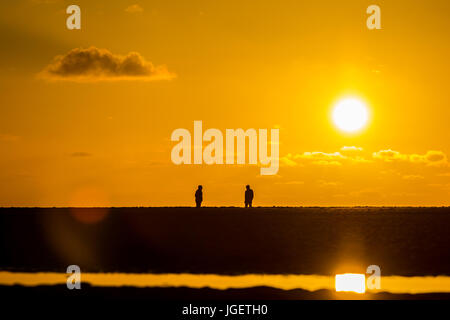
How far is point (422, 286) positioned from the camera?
25484mm

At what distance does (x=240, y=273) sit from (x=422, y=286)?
582 cm

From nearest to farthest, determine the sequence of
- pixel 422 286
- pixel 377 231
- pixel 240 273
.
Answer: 1. pixel 422 286
2. pixel 240 273
3. pixel 377 231

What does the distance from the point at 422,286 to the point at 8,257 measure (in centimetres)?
1487

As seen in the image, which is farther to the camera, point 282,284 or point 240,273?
point 240,273

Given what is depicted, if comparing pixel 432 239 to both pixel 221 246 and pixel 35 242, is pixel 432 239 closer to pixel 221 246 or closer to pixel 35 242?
pixel 221 246

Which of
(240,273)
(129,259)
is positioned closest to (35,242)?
(129,259)
